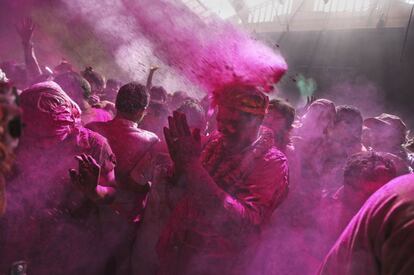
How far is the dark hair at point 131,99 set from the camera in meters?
3.27

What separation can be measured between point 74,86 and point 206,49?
182 centimetres

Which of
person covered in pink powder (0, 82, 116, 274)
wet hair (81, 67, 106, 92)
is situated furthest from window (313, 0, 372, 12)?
person covered in pink powder (0, 82, 116, 274)

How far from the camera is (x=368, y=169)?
256 centimetres

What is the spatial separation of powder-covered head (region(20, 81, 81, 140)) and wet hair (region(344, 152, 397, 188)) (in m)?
2.17

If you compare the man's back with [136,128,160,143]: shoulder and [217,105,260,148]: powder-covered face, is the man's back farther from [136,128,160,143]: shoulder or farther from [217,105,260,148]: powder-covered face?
[217,105,260,148]: powder-covered face

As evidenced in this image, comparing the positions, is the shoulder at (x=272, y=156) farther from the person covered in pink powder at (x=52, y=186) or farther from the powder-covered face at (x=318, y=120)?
the powder-covered face at (x=318, y=120)

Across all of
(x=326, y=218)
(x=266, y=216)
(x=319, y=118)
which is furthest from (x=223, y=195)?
(x=319, y=118)

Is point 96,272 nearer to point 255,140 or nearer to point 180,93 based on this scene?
point 255,140

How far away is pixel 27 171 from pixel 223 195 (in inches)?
58.0

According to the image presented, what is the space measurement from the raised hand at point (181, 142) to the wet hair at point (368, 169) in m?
1.35

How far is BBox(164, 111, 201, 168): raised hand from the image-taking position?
196 cm

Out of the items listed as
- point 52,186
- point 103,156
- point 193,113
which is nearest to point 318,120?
point 193,113

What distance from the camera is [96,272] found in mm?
3092

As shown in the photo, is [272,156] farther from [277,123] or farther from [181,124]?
[277,123]
